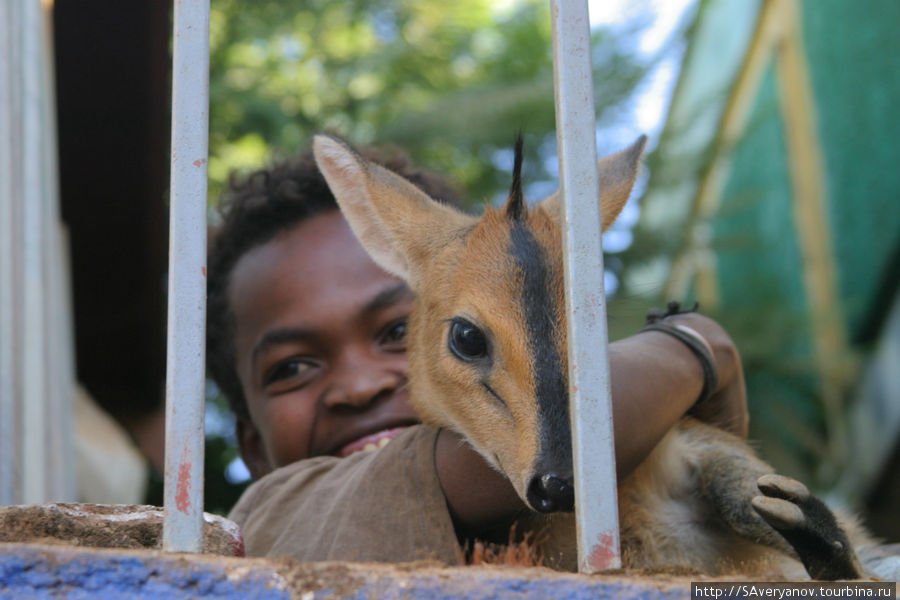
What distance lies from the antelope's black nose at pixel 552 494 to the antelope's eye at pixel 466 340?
0.60 m

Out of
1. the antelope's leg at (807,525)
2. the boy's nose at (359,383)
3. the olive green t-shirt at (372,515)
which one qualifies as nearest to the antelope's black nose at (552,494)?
the olive green t-shirt at (372,515)

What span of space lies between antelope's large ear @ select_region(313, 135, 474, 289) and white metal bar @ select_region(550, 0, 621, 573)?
1.21 metres

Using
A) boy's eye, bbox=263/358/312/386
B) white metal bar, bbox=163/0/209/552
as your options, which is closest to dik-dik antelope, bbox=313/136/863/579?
boy's eye, bbox=263/358/312/386

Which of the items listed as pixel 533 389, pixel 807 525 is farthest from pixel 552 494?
pixel 807 525

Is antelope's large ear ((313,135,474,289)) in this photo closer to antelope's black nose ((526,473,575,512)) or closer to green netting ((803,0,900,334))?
antelope's black nose ((526,473,575,512))

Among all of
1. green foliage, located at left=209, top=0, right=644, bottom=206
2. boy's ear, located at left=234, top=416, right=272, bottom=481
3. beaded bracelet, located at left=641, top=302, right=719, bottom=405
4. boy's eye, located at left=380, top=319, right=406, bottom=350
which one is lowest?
boy's ear, located at left=234, top=416, right=272, bottom=481

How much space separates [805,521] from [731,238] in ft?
26.7

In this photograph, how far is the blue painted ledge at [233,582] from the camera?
5.23ft

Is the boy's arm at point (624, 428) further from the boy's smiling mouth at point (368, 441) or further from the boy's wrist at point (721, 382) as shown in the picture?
the boy's smiling mouth at point (368, 441)

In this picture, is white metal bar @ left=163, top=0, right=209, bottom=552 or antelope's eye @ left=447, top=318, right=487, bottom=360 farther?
antelope's eye @ left=447, top=318, right=487, bottom=360

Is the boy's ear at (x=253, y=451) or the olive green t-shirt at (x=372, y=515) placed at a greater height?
the olive green t-shirt at (x=372, y=515)

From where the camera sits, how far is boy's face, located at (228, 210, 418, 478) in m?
3.62

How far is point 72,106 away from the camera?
6105 millimetres

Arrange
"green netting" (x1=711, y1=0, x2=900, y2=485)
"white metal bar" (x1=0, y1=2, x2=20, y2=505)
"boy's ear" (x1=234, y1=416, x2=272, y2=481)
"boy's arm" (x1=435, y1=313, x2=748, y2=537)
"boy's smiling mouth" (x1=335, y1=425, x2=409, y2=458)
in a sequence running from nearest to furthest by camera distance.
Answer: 1. "boy's arm" (x1=435, y1=313, x2=748, y2=537)
2. "white metal bar" (x1=0, y1=2, x2=20, y2=505)
3. "boy's smiling mouth" (x1=335, y1=425, x2=409, y2=458)
4. "boy's ear" (x1=234, y1=416, x2=272, y2=481)
5. "green netting" (x1=711, y1=0, x2=900, y2=485)
